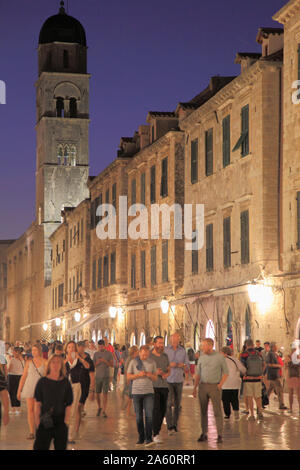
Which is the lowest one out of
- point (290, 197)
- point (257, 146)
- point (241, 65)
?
point (290, 197)

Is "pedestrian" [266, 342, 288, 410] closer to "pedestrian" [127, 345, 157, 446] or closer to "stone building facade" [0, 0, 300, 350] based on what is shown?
"stone building facade" [0, 0, 300, 350]

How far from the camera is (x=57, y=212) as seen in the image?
3398 inches

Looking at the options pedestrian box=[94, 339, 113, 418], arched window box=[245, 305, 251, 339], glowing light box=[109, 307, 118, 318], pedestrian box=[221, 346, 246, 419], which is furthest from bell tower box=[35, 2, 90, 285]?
pedestrian box=[221, 346, 246, 419]

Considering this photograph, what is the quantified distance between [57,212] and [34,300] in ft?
37.1

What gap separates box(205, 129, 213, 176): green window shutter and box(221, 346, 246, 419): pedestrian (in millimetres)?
16100

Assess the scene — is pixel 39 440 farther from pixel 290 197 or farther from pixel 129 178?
pixel 129 178

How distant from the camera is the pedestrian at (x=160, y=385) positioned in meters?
16.0

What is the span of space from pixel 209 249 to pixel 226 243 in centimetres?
216

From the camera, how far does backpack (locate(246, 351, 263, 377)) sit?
19688mm

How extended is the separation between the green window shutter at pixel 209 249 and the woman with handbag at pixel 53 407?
2337cm

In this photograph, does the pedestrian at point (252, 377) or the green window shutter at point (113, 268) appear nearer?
the pedestrian at point (252, 377)

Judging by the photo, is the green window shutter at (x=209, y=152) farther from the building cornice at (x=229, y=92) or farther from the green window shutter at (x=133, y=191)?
the green window shutter at (x=133, y=191)

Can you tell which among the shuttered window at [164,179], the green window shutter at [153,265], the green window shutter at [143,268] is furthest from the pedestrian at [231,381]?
the green window shutter at [143,268]
